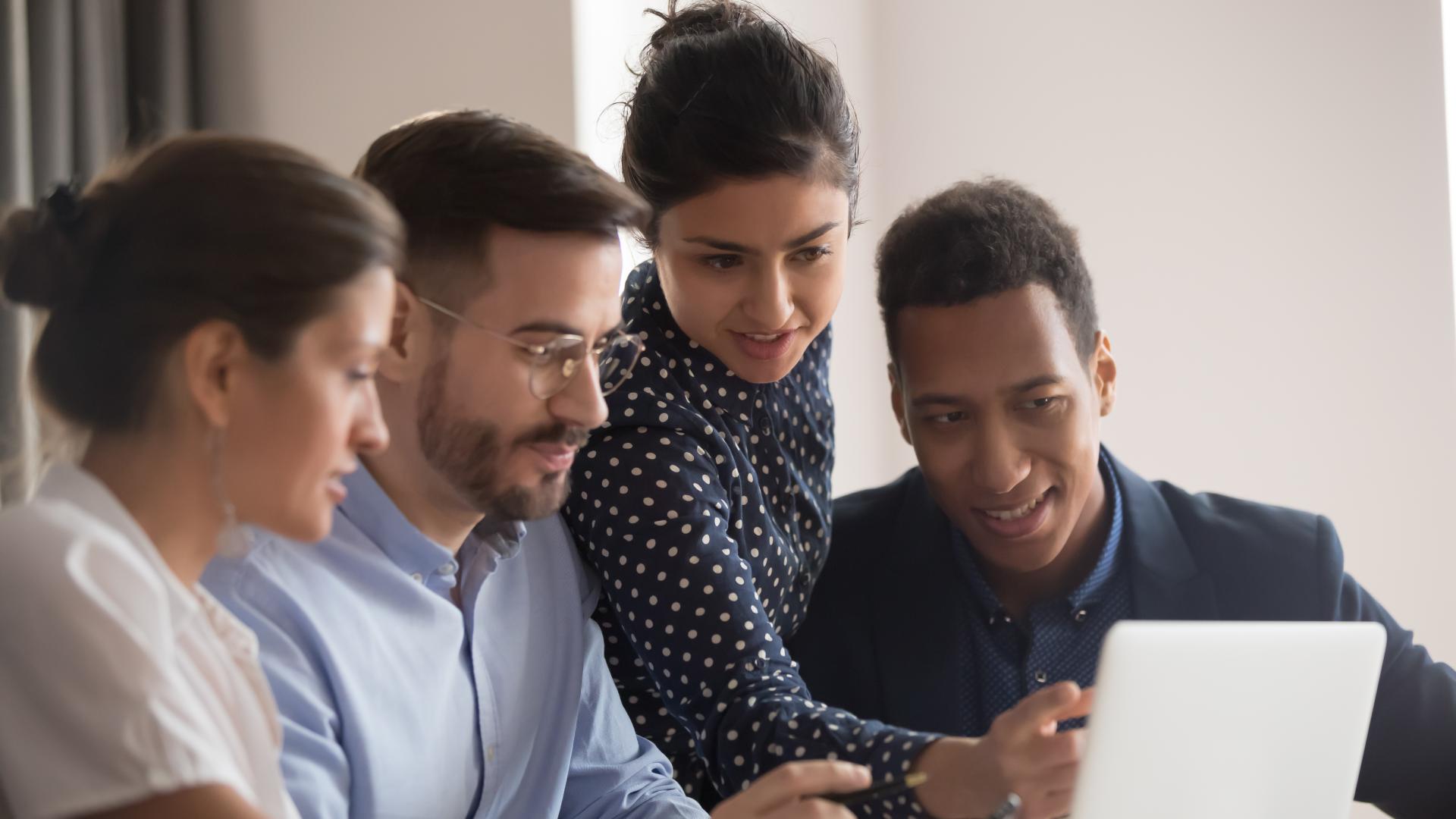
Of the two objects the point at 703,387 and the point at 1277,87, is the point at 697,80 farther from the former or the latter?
the point at 1277,87

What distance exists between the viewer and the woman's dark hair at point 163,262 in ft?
2.79

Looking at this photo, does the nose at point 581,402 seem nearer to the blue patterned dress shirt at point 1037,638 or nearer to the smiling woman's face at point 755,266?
the smiling woman's face at point 755,266

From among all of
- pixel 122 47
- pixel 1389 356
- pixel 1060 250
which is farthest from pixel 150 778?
pixel 1389 356

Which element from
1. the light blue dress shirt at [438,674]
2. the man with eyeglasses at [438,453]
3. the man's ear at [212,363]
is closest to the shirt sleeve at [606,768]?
the light blue dress shirt at [438,674]

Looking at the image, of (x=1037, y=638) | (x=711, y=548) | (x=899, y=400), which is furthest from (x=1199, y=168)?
(x=711, y=548)

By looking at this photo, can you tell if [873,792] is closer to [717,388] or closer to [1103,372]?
[717,388]

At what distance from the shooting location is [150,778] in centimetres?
75

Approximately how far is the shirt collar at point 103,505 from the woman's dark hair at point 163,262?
4cm

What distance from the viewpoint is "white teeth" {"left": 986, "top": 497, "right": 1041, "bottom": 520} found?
5.53 feet

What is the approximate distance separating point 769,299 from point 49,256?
77 cm

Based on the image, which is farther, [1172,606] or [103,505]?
[1172,606]

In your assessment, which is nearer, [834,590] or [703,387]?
[703,387]

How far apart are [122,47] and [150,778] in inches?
78.3

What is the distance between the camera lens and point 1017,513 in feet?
5.54
